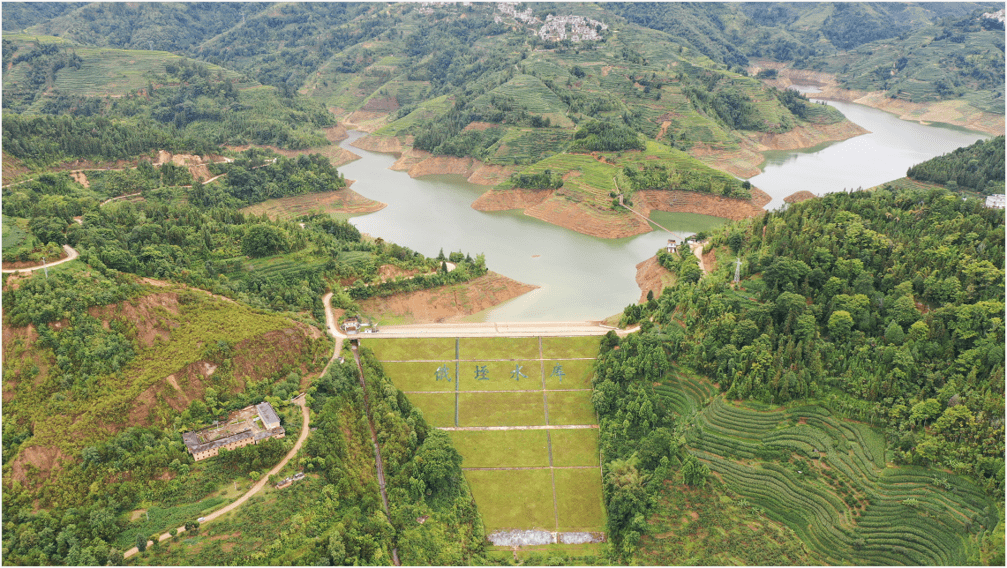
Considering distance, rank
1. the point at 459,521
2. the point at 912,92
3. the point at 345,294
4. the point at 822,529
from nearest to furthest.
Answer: the point at 822,529
the point at 459,521
the point at 345,294
the point at 912,92

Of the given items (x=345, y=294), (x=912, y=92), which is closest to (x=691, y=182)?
(x=345, y=294)

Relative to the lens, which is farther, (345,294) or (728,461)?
(345,294)

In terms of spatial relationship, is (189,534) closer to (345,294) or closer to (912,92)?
(345,294)

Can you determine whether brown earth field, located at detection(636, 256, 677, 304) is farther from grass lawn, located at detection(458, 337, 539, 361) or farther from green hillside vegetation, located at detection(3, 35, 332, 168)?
green hillside vegetation, located at detection(3, 35, 332, 168)

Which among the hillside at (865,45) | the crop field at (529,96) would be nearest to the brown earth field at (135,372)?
the crop field at (529,96)

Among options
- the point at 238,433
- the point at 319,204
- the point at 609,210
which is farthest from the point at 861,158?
the point at 238,433

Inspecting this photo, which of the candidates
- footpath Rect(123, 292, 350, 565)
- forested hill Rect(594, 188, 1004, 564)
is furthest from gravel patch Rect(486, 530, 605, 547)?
footpath Rect(123, 292, 350, 565)
